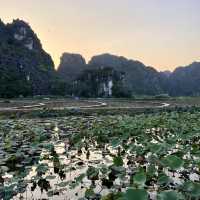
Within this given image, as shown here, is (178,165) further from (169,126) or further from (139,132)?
(169,126)

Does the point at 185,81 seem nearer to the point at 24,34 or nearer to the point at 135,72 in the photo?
the point at 135,72

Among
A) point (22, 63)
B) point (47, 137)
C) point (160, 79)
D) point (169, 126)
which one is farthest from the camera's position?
point (160, 79)

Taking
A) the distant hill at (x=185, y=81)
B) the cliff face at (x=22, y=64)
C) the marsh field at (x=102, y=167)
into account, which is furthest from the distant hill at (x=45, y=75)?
the marsh field at (x=102, y=167)

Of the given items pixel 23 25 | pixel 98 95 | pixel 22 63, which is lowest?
pixel 98 95

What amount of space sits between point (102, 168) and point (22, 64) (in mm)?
85072

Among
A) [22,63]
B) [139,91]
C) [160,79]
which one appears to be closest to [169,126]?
[22,63]

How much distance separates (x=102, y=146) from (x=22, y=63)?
81.5 meters

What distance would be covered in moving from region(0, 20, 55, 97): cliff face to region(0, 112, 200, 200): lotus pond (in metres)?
50.5

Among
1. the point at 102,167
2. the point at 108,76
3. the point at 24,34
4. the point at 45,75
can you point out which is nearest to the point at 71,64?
the point at 24,34

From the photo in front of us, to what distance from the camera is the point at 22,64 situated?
8775 centimetres

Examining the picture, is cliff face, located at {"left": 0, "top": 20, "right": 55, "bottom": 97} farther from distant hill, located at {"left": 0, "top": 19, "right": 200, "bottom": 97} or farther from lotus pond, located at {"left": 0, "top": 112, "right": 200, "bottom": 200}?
lotus pond, located at {"left": 0, "top": 112, "right": 200, "bottom": 200}

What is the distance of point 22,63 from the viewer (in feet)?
290

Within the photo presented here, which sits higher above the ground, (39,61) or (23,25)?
(23,25)

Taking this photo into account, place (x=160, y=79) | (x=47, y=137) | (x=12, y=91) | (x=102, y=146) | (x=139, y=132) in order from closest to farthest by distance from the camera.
Result: (x=102, y=146) < (x=139, y=132) < (x=47, y=137) < (x=12, y=91) < (x=160, y=79)
